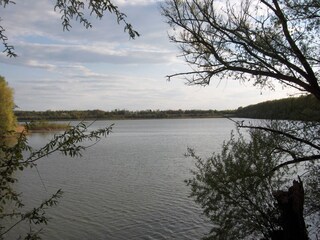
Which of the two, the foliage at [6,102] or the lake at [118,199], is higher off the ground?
the foliage at [6,102]

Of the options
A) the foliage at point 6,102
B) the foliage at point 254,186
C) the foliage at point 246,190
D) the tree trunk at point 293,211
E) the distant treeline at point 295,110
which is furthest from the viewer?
the foliage at point 6,102

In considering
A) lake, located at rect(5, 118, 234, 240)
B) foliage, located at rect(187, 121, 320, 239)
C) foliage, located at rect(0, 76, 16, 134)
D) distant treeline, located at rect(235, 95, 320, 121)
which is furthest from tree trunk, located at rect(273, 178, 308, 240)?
foliage, located at rect(0, 76, 16, 134)

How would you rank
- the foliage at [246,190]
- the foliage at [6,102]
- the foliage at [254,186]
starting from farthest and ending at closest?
the foliage at [6,102]
the foliage at [246,190]
the foliage at [254,186]

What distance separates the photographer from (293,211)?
7957mm

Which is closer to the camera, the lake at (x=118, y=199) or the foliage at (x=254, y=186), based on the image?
the foliage at (x=254, y=186)

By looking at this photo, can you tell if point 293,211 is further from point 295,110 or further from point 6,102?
point 6,102

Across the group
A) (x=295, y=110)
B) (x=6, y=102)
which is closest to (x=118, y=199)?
(x=295, y=110)

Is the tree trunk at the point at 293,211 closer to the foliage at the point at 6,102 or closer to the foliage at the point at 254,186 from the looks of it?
the foliage at the point at 254,186

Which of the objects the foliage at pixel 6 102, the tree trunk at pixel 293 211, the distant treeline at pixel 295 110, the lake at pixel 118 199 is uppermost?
the foliage at pixel 6 102

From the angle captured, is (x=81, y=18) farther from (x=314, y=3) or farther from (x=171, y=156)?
(x=171, y=156)

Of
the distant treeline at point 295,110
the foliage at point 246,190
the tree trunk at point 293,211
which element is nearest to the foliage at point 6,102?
the foliage at point 246,190

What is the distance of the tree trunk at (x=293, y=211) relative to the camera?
7.94 m

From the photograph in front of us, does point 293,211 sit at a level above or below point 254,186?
below

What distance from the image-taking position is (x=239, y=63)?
8.69m
